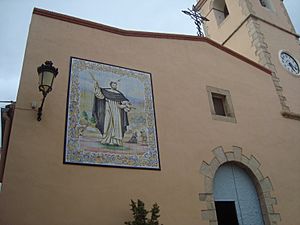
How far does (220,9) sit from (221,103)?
257 inches

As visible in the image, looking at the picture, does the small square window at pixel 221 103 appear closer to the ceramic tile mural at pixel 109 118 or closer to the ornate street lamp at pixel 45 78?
the ceramic tile mural at pixel 109 118

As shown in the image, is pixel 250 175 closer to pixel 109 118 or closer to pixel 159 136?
pixel 159 136

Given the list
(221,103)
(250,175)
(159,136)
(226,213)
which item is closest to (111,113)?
(159,136)

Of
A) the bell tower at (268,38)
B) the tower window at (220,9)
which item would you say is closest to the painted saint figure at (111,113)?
the bell tower at (268,38)

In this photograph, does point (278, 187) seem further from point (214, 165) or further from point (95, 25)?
point (95, 25)

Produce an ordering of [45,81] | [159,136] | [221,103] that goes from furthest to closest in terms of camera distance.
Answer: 1. [221,103]
2. [159,136]
3. [45,81]

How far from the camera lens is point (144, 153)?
4578 mm

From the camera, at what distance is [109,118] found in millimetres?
4602

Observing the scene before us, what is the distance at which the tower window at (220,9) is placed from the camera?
443 inches

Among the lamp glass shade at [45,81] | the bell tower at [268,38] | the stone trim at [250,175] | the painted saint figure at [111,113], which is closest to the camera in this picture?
the lamp glass shade at [45,81]

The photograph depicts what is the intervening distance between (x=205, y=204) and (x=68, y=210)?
88.4 inches

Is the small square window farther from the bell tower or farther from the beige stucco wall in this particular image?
the bell tower

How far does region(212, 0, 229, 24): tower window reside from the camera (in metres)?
11.2

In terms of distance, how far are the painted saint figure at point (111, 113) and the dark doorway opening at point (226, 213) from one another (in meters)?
2.17
